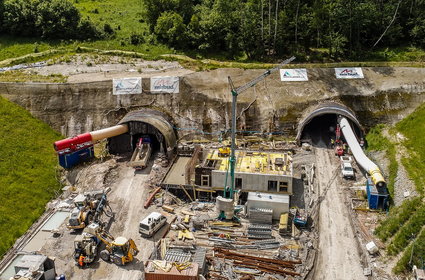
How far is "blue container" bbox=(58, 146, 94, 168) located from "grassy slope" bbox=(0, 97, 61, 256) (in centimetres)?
142

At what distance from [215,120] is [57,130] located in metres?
20.4

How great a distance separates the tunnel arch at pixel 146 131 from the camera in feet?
160

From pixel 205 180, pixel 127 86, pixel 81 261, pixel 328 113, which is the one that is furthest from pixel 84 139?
pixel 328 113

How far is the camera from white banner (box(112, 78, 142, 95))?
5509cm

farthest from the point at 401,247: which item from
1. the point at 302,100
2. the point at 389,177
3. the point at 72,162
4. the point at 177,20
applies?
the point at 177,20

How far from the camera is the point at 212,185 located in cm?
4194

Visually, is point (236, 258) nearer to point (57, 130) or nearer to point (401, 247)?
point (401, 247)

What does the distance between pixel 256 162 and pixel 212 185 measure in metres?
5.32

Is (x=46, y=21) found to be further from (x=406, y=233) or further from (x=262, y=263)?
(x=406, y=233)

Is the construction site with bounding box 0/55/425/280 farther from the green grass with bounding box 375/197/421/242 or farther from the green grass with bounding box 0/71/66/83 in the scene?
the green grass with bounding box 0/71/66/83

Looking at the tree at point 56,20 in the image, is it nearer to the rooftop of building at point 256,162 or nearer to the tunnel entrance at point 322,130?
the rooftop of building at point 256,162

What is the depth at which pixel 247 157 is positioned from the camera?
44.4 m

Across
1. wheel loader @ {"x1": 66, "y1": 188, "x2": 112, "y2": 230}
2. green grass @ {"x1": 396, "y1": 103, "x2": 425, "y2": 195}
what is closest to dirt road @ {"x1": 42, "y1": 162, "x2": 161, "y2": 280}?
wheel loader @ {"x1": 66, "y1": 188, "x2": 112, "y2": 230}

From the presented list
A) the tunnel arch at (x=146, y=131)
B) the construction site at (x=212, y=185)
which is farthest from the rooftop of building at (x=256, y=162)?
the tunnel arch at (x=146, y=131)
